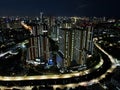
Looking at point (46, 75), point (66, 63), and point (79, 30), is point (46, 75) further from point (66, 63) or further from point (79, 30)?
point (79, 30)

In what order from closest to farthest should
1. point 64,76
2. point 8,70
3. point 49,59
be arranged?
1. point 64,76
2. point 8,70
3. point 49,59

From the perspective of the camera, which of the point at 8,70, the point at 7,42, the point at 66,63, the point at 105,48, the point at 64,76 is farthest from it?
the point at 7,42

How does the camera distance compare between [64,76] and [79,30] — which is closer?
[64,76]

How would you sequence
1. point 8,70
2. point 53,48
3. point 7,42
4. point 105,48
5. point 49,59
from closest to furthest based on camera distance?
point 8,70 → point 49,59 → point 53,48 → point 105,48 → point 7,42

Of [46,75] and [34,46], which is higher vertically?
[34,46]

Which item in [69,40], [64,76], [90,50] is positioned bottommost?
[64,76]

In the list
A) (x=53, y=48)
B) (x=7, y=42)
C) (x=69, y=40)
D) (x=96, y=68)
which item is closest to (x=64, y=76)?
(x=96, y=68)

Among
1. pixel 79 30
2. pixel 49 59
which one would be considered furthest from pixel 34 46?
pixel 79 30

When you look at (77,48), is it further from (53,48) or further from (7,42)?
(7,42)

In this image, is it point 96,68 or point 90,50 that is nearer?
point 96,68
